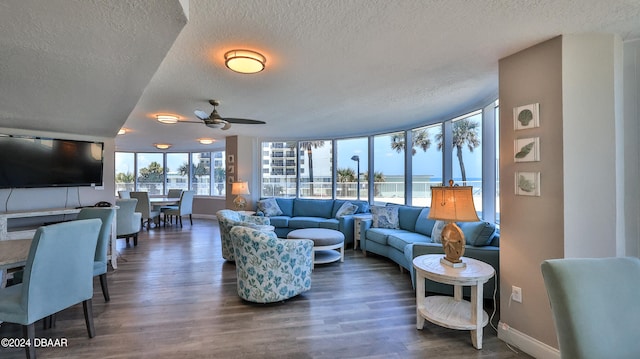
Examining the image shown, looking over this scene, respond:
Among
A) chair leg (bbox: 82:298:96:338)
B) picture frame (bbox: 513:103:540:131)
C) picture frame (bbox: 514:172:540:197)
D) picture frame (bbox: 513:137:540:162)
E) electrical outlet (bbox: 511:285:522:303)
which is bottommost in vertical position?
chair leg (bbox: 82:298:96:338)

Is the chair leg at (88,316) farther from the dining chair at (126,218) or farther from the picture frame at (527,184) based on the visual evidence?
the picture frame at (527,184)

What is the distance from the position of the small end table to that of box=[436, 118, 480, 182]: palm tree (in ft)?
6.90

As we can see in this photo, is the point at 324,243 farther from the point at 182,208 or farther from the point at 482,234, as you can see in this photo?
the point at 182,208

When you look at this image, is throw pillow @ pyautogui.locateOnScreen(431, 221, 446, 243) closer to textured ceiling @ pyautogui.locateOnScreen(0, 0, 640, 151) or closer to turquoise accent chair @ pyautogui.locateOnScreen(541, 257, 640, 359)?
textured ceiling @ pyautogui.locateOnScreen(0, 0, 640, 151)

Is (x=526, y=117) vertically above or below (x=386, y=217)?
above

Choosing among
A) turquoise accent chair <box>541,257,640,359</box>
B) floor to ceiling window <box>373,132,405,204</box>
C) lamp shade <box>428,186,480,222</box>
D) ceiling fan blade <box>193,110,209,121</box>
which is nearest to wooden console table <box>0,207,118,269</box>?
ceiling fan blade <box>193,110,209,121</box>

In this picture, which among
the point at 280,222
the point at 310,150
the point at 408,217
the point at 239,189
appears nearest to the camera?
the point at 408,217

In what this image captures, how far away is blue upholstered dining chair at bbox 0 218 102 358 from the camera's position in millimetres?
1901

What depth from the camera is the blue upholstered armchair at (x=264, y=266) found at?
288 cm

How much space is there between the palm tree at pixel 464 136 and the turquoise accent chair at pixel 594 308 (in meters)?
3.06

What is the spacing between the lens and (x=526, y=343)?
7.15 feet

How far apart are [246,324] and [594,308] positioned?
2.43m

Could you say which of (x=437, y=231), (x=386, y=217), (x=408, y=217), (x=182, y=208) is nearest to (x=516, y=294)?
(x=437, y=231)

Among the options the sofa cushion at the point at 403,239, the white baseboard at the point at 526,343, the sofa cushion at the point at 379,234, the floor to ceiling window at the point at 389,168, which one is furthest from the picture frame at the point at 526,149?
the floor to ceiling window at the point at 389,168
